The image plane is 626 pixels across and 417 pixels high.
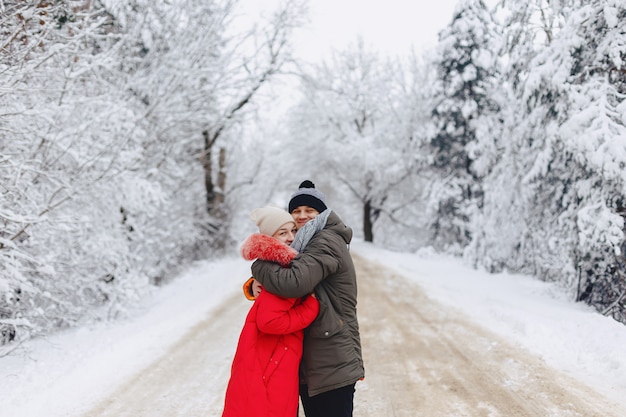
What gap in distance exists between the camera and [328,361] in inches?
113

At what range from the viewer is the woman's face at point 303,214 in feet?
10.6

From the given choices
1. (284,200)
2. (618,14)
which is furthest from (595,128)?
(284,200)

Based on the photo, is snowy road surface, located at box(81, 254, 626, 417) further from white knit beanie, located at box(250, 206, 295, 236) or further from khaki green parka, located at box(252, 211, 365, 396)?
white knit beanie, located at box(250, 206, 295, 236)

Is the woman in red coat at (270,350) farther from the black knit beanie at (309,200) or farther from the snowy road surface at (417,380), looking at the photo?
the snowy road surface at (417,380)

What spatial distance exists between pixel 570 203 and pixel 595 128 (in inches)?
83.3

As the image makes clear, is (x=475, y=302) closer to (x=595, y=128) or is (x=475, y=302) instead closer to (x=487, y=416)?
(x=595, y=128)

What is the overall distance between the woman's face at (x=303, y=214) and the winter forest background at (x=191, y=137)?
395 cm

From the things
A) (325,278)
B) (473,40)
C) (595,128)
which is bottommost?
(325,278)

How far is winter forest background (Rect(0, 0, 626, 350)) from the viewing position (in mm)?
6676

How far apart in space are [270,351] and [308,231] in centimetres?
73

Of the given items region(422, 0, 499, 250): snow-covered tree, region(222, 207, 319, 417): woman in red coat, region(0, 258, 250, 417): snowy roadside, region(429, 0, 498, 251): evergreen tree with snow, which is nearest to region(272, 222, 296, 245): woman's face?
region(222, 207, 319, 417): woman in red coat

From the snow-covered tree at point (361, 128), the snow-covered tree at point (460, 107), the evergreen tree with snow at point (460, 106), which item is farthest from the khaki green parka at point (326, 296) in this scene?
the snow-covered tree at point (361, 128)

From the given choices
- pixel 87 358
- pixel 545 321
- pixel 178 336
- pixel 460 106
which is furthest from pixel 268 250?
pixel 460 106

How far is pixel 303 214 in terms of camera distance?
324 cm
